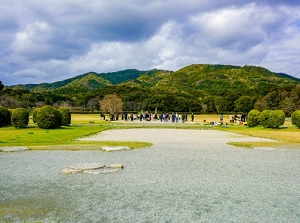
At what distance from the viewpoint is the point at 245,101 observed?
305 feet

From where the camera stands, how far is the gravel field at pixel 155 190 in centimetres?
600

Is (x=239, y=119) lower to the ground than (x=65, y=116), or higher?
lower

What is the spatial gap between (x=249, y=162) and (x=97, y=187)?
6283 mm

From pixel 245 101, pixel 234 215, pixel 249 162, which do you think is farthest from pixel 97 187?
pixel 245 101

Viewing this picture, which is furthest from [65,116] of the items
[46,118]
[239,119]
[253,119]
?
[239,119]

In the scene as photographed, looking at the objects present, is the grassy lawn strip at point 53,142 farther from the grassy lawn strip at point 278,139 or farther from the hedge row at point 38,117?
the hedge row at point 38,117

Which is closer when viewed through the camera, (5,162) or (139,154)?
(5,162)

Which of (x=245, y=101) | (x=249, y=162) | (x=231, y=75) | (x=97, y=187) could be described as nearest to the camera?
(x=97, y=187)

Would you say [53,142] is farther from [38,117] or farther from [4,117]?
[4,117]

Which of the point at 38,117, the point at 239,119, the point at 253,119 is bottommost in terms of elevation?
the point at 239,119

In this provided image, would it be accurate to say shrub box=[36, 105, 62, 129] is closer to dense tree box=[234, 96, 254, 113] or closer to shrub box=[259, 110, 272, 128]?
shrub box=[259, 110, 272, 128]

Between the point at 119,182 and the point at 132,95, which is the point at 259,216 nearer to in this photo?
the point at 119,182

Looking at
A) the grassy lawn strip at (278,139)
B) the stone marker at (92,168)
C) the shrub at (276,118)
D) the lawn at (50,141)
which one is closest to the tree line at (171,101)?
the shrub at (276,118)

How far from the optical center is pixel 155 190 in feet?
25.6
